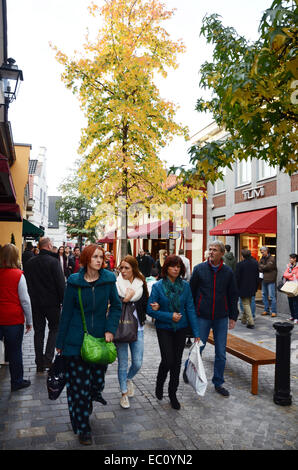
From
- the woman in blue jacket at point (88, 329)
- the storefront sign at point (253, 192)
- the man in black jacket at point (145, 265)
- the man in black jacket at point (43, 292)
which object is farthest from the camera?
the man in black jacket at point (145, 265)

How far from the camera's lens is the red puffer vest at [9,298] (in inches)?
184

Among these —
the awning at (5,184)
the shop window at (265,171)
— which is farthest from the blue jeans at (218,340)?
the shop window at (265,171)

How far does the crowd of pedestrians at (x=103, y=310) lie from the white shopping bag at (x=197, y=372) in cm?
14

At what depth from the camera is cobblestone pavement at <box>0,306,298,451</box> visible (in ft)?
11.2

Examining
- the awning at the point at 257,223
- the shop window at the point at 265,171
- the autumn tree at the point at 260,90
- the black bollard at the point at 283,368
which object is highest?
the shop window at the point at 265,171

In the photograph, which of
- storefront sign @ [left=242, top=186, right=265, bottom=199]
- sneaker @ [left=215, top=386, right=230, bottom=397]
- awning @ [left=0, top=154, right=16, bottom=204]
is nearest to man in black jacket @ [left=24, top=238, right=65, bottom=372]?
awning @ [left=0, top=154, right=16, bottom=204]

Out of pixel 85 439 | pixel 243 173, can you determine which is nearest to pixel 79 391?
pixel 85 439

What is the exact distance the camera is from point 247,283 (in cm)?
941

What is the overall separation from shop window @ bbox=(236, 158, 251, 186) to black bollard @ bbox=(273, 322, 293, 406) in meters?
10.7

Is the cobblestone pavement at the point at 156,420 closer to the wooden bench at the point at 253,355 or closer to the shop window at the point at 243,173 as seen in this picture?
the wooden bench at the point at 253,355

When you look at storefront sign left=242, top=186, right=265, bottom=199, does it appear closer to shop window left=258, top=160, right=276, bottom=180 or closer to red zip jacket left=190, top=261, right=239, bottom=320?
shop window left=258, top=160, right=276, bottom=180

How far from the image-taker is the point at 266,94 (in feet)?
14.6

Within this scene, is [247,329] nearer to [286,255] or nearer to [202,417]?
[286,255]
